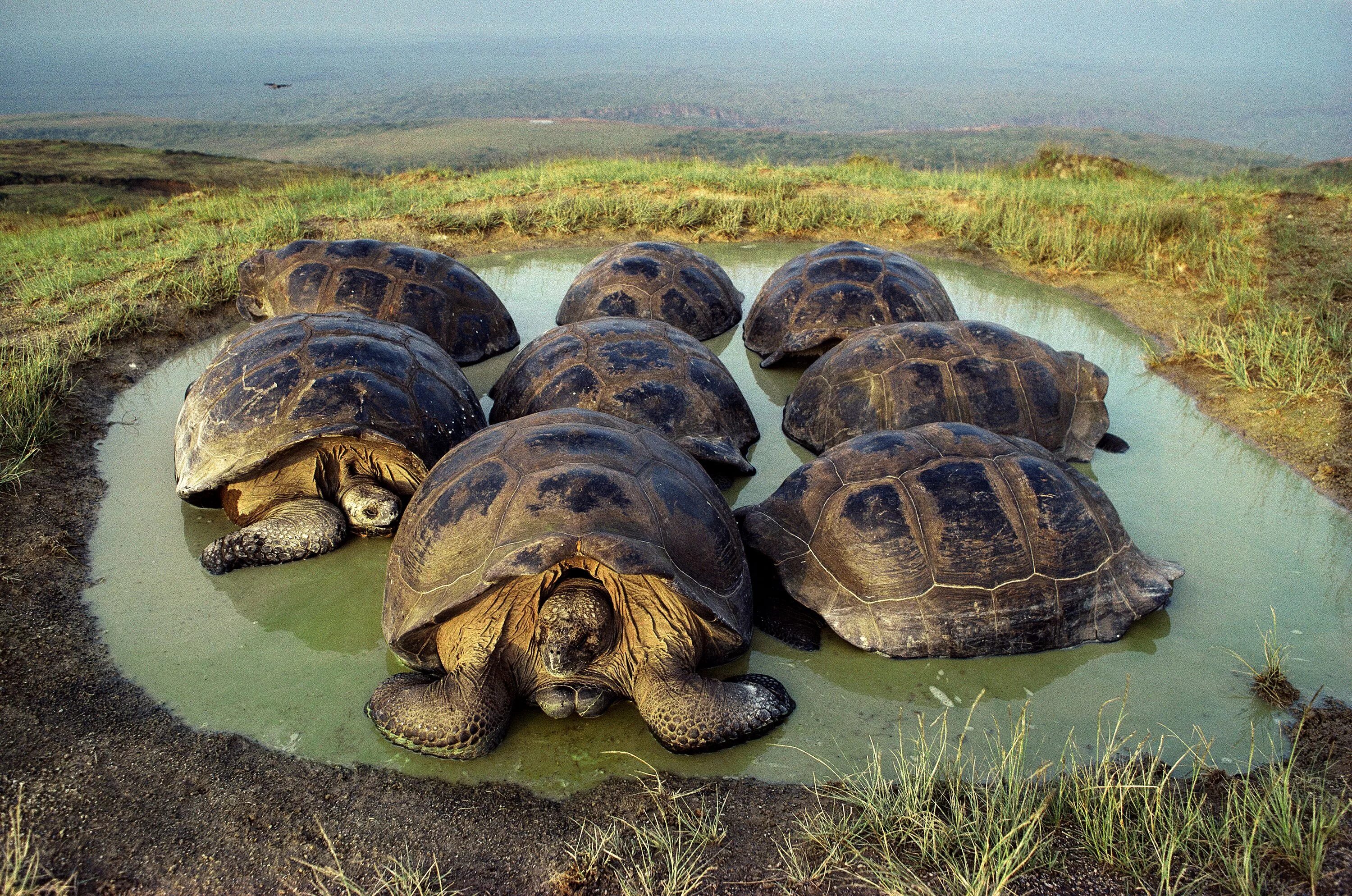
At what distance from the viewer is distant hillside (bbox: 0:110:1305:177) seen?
38.6 metres

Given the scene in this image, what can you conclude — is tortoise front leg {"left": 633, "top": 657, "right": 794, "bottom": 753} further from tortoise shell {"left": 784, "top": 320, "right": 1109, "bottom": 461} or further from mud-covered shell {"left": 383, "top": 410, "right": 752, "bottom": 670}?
tortoise shell {"left": 784, "top": 320, "right": 1109, "bottom": 461}

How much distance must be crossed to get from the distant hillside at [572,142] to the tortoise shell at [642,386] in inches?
1027

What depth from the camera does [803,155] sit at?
36719mm

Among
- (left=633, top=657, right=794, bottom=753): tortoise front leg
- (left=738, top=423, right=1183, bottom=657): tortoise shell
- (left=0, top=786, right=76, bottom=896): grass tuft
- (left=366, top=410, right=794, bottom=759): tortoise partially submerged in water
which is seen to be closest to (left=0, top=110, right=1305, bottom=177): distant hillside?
(left=738, top=423, right=1183, bottom=657): tortoise shell

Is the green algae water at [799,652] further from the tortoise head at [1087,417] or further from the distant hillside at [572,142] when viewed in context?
the distant hillside at [572,142]

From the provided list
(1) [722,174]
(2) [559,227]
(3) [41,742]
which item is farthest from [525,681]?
(1) [722,174]

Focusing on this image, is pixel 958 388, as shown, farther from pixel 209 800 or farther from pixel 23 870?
pixel 23 870

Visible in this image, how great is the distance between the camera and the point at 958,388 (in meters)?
5.24

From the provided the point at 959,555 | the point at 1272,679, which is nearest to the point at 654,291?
the point at 959,555

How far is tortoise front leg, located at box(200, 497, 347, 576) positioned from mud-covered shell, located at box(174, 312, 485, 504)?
31 centimetres

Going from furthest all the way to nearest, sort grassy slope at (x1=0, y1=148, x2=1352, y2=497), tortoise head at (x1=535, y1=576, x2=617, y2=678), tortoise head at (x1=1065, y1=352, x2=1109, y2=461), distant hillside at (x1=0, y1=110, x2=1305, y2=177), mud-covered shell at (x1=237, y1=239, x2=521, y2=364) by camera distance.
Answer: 1. distant hillside at (x1=0, y1=110, x2=1305, y2=177)
2. grassy slope at (x1=0, y1=148, x2=1352, y2=497)
3. mud-covered shell at (x1=237, y1=239, x2=521, y2=364)
4. tortoise head at (x1=1065, y1=352, x2=1109, y2=461)
5. tortoise head at (x1=535, y1=576, x2=617, y2=678)

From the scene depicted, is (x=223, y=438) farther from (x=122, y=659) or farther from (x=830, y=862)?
(x=830, y=862)

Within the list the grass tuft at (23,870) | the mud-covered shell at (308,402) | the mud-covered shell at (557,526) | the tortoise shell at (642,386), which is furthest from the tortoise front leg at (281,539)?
the grass tuft at (23,870)

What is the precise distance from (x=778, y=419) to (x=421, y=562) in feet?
11.2
